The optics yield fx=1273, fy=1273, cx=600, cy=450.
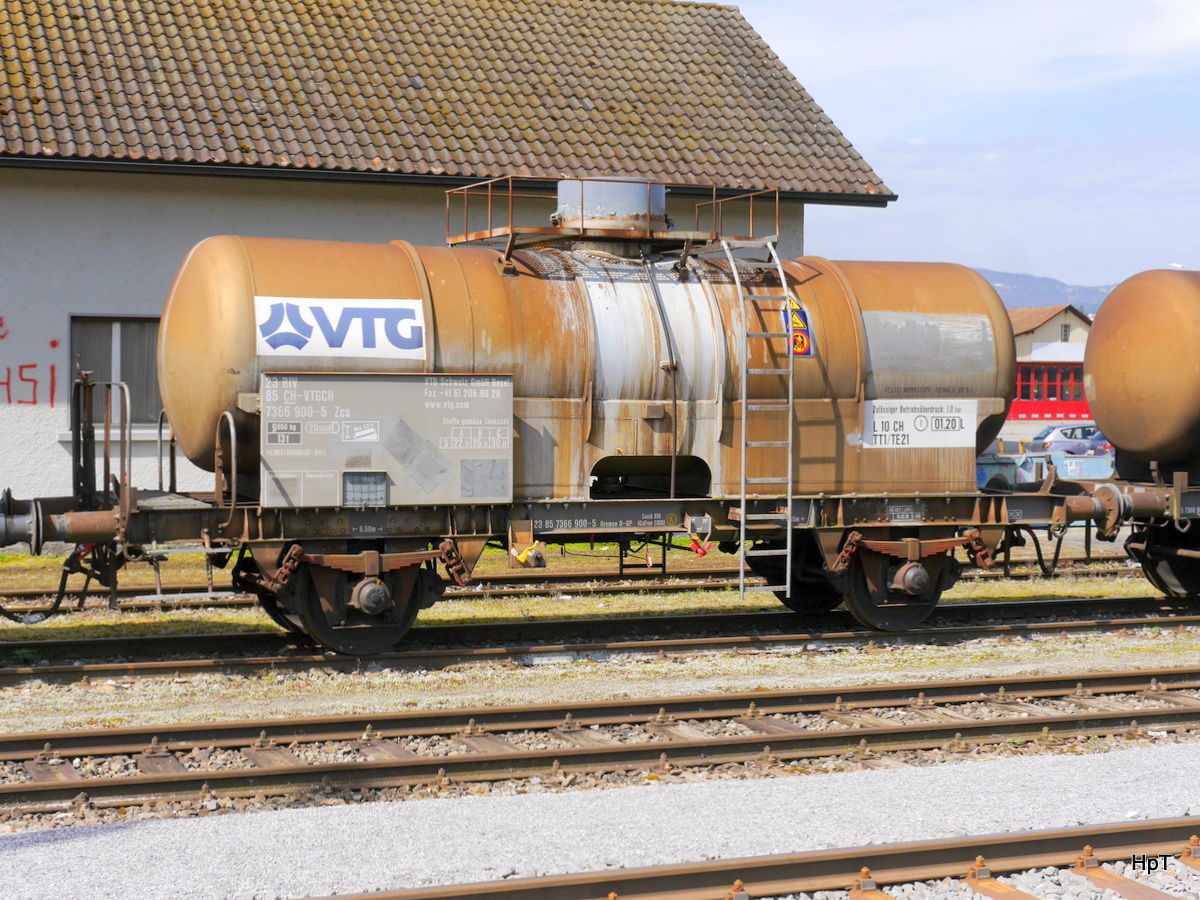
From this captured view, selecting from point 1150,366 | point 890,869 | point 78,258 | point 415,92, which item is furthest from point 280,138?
point 890,869

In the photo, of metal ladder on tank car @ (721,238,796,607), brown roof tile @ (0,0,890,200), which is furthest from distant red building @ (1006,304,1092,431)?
metal ladder on tank car @ (721,238,796,607)

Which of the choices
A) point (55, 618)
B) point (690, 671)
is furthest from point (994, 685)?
point (55, 618)

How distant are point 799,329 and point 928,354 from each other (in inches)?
55.5

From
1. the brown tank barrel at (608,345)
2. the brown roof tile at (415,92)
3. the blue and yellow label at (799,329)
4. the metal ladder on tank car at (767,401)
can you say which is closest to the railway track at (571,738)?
the metal ladder on tank car at (767,401)

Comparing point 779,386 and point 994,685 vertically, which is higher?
point 779,386

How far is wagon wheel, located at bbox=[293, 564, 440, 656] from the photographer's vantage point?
10.9 m

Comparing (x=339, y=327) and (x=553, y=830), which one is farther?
(x=339, y=327)

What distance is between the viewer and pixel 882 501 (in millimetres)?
12414

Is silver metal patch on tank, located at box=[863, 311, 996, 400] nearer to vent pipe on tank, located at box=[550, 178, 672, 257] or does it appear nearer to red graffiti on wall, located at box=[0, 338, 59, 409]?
vent pipe on tank, located at box=[550, 178, 672, 257]

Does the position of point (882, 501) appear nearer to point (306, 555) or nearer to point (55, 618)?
point (306, 555)

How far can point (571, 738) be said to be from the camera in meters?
8.70

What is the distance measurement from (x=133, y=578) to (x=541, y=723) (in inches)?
337

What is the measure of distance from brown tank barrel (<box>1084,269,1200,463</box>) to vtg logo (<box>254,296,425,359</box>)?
7.62 m

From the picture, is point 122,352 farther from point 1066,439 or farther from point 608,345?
point 1066,439
